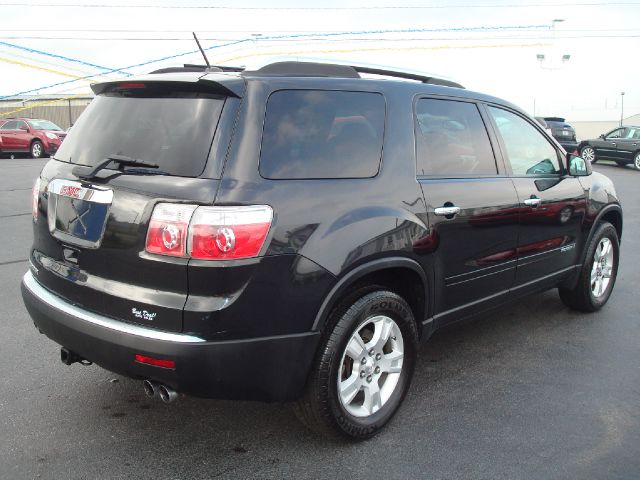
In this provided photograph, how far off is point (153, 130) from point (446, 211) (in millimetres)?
1613

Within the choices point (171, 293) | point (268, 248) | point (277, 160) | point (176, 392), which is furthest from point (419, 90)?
point (176, 392)

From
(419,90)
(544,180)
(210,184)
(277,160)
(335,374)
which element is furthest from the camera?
(544,180)

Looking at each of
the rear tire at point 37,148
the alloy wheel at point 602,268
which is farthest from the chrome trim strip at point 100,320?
the rear tire at point 37,148

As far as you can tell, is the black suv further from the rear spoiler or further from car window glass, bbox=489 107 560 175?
car window glass, bbox=489 107 560 175

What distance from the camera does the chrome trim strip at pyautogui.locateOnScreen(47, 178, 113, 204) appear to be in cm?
277

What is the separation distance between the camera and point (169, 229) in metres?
2.55

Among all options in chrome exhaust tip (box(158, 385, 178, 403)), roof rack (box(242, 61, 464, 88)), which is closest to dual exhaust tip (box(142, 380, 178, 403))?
chrome exhaust tip (box(158, 385, 178, 403))

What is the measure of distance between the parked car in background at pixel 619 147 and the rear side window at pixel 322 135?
812 inches

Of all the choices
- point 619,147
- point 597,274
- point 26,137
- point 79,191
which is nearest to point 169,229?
point 79,191

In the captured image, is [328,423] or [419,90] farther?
[419,90]

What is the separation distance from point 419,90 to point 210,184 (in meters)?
1.53

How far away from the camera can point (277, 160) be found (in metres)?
2.72

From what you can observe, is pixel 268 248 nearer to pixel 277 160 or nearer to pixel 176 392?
pixel 277 160

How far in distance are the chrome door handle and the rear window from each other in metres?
A: 1.34
